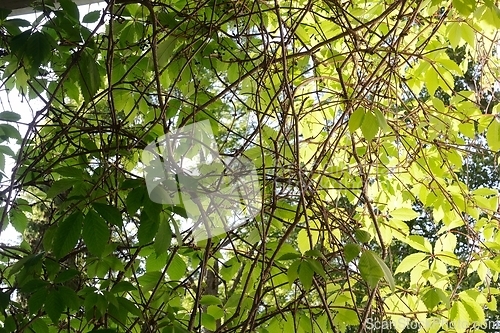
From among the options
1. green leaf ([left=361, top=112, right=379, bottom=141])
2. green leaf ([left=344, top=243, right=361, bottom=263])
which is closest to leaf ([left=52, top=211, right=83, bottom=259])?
green leaf ([left=344, top=243, right=361, bottom=263])

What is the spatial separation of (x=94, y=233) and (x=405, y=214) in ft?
2.60

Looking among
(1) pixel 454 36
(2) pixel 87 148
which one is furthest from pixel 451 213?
(2) pixel 87 148

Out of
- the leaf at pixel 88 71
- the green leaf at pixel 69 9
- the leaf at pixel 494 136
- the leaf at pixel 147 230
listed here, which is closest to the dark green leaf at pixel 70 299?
the leaf at pixel 147 230

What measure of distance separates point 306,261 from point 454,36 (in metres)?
0.67

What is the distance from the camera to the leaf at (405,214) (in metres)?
1.24

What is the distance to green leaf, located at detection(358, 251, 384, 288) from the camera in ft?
2.51

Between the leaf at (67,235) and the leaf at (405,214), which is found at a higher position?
the leaf at (405,214)

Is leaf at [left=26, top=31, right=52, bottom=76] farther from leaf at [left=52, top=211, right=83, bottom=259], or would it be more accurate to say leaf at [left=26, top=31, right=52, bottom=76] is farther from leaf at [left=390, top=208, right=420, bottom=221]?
leaf at [left=390, top=208, right=420, bottom=221]

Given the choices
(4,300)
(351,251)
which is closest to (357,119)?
(351,251)

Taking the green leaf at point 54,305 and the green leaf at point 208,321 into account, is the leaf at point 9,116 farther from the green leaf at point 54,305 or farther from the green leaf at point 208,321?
the green leaf at point 208,321

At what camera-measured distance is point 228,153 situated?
1.09 meters

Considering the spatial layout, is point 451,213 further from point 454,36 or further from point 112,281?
point 112,281

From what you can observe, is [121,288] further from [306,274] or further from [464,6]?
[464,6]

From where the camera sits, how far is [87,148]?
3.11 ft
